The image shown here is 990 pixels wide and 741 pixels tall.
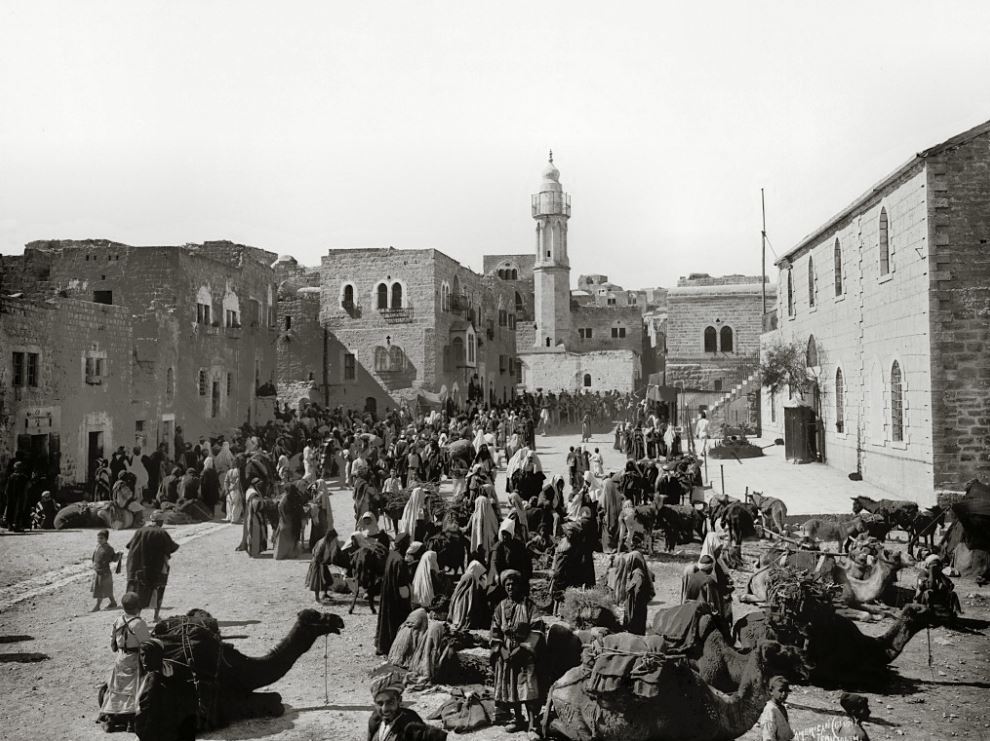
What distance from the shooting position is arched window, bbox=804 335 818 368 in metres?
23.4

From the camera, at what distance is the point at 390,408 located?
38.7 m

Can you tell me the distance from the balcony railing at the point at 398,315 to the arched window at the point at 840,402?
22.1m

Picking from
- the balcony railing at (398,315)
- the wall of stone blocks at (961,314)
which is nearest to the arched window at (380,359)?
the balcony railing at (398,315)

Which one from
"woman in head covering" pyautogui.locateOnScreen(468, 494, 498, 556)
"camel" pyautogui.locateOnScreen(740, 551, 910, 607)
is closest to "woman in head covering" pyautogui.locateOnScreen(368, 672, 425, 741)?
"camel" pyautogui.locateOnScreen(740, 551, 910, 607)

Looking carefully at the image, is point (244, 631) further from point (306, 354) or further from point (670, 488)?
point (306, 354)

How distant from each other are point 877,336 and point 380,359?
2533 cm

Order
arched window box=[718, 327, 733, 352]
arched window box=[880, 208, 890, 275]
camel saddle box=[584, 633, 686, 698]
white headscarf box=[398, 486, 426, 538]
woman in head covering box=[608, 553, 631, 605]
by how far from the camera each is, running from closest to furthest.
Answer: camel saddle box=[584, 633, 686, 698] → woman in head covering box=[608, 553, 631, 605] → white headscarf box=[398, 486, 426, 538] → arched window box=[880, 208, 890, 275] → arched window box=[718, 327, 733, 352]

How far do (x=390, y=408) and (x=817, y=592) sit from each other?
31445 mm

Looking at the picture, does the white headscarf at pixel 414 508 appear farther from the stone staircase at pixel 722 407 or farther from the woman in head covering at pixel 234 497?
the stone staircase at pixel 722 407

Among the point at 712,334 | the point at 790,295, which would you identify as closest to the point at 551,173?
the point at 712,334

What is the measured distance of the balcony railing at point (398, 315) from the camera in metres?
38.9

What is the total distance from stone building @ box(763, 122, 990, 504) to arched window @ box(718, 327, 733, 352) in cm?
2310

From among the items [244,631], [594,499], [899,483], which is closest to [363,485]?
[594,499]

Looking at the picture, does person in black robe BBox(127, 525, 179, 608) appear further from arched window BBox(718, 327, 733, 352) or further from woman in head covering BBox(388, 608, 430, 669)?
arched window BBox(718, 327, 733, 352)
